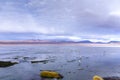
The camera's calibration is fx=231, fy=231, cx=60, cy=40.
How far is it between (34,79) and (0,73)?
45.8 feet

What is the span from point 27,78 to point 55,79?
7043 mm

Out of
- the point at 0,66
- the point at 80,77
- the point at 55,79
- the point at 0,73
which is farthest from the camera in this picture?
the point at 0,66

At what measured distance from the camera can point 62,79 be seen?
53250 mm

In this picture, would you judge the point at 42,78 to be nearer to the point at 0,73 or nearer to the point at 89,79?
the point at 89,79

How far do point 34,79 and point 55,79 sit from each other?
193 inches

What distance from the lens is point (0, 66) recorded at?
251ft

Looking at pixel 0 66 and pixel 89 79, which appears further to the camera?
pixel 0 66

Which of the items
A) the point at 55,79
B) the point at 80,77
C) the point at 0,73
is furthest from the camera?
the point at 0,73

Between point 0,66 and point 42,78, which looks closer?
point 42,78

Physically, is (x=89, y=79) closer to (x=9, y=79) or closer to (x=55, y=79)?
(x=55, y=79)

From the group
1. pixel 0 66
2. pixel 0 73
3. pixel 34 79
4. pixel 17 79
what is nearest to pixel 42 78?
pixel 34 79

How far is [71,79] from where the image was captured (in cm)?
5391

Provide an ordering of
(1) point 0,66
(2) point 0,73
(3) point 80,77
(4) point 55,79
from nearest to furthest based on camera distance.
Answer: (4) point 55,79, (3) point 80,77, (2) point 0,73, (1) point 0,66

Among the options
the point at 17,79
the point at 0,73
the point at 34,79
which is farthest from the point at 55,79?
the point at 0,73
